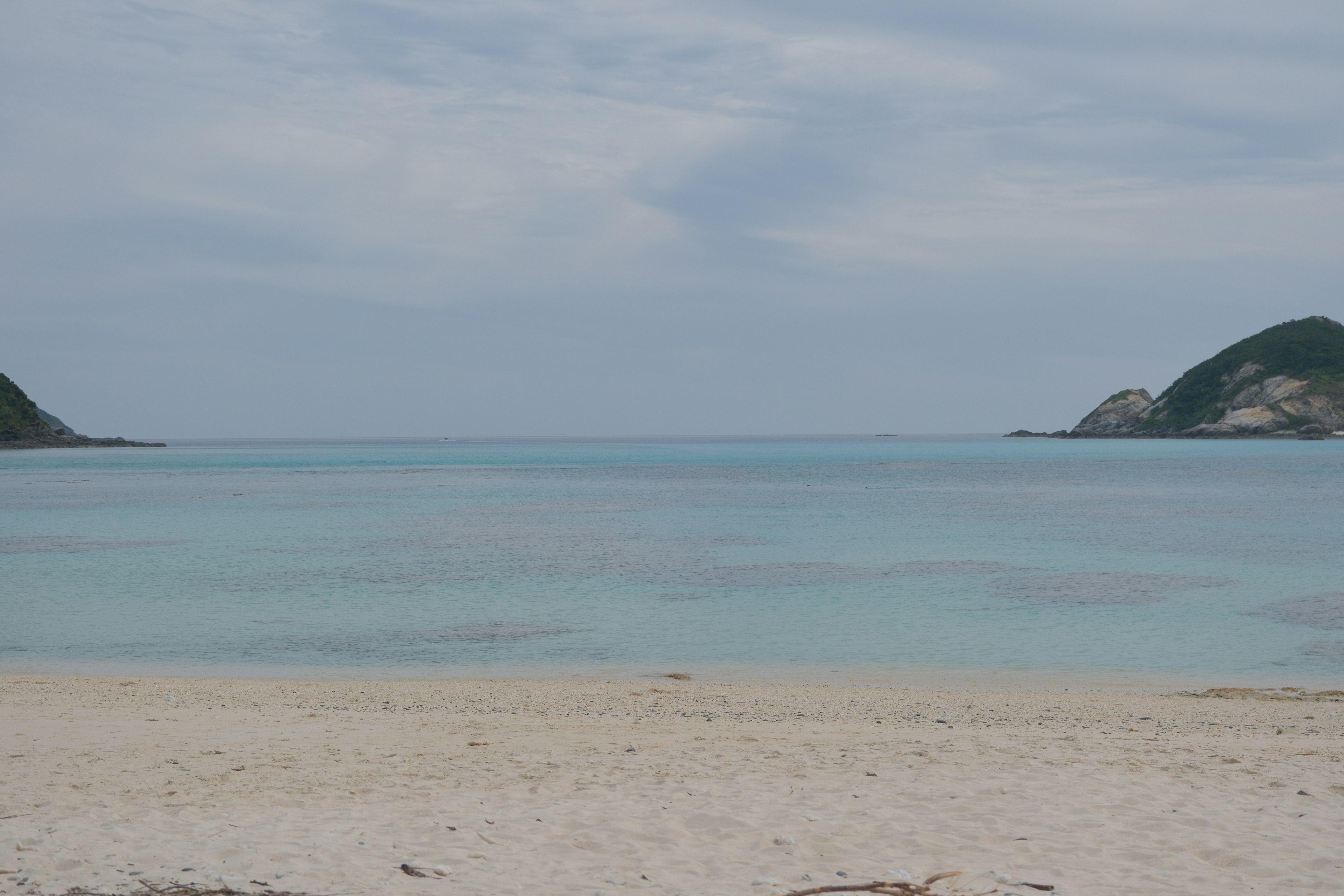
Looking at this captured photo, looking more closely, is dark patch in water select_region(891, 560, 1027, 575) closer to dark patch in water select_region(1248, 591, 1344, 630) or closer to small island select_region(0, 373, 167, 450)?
dark patch in water select_region(1248, 591, 1344, 630)

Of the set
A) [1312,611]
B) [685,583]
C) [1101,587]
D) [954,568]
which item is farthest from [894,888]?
[954,568]

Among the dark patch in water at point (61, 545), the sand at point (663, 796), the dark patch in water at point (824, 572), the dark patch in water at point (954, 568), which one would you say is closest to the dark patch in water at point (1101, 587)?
the dark patch in water at point (954, 568)

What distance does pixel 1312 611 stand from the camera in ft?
74.3

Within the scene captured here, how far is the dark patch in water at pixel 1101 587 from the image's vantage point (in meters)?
24.9

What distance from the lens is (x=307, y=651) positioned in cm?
1927

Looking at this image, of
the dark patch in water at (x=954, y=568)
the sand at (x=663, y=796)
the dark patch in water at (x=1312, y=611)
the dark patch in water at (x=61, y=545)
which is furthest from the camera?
the dark patch in water at (x=61, y=545)

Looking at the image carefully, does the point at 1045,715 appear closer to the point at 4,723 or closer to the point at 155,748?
the point at 155,748

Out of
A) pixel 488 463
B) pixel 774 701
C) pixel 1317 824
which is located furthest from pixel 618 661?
pixel 488 463

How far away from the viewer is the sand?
6641mm

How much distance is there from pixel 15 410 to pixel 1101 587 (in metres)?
198

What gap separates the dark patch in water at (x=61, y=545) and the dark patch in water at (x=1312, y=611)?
121ft

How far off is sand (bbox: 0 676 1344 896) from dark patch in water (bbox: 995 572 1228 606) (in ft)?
38.6

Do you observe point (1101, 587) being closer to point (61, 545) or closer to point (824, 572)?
point (824, 572)

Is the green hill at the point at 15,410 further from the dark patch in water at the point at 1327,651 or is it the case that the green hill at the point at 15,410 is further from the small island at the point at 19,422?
the dark patch in water at the point at 1327,651
